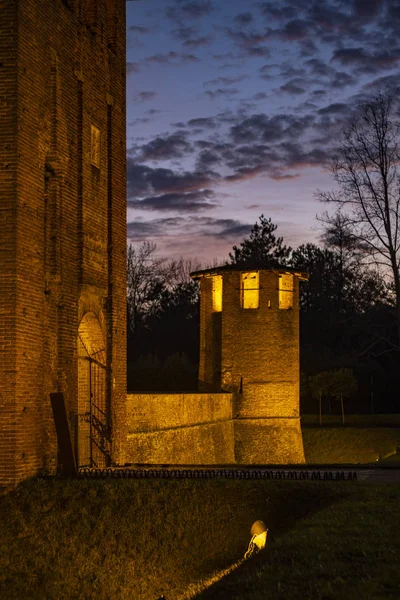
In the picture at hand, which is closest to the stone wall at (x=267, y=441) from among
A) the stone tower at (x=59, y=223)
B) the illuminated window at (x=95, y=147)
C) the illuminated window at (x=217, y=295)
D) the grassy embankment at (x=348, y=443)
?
the grassy embankment at (x=348, y=443)

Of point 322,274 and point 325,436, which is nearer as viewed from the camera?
point 325,436

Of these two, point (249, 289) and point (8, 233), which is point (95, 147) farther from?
point (249, 289)

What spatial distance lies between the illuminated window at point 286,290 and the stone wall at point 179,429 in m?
4.31

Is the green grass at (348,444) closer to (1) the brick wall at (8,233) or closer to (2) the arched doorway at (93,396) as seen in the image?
(2) the arched doorway at (93,396)

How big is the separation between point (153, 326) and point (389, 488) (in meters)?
50.2

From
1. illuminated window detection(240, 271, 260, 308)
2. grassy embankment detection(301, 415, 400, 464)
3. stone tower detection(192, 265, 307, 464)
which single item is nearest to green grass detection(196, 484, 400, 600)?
stone tower detection(192, 265, 307, 464)

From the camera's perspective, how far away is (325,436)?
1618 inches

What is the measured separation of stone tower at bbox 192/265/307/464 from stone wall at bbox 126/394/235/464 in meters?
1.00

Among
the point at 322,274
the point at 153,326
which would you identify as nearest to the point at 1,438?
the point at 153,326

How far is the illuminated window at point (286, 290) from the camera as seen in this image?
36.7 metres

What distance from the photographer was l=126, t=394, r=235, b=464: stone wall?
74.2 feet

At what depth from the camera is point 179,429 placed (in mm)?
26531

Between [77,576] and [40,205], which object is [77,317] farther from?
[77,576]

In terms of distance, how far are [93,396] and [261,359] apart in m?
17.9
